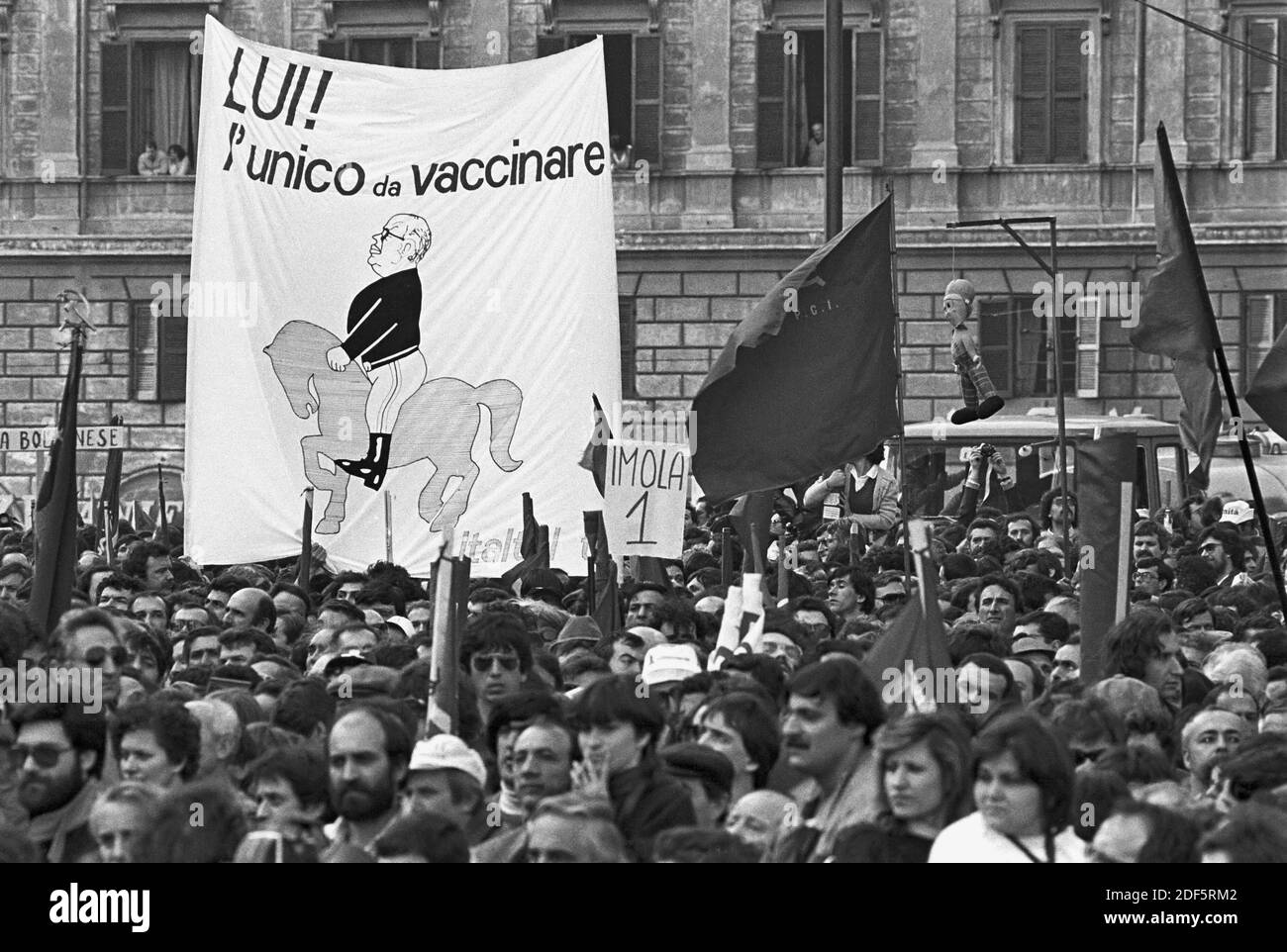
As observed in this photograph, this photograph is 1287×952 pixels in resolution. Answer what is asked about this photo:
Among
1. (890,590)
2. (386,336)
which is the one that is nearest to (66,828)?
(890,590)

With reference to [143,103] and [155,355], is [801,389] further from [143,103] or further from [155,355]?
[143,103]

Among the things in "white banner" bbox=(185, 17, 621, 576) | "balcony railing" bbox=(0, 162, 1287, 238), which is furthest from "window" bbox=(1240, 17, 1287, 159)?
"white banner" bbox=(185, 17, 621, 576)

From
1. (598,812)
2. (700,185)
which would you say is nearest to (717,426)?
(598,812)

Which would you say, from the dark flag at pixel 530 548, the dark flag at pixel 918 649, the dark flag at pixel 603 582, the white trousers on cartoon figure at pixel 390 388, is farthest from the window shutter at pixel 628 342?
the dark flag at pixel 918 649

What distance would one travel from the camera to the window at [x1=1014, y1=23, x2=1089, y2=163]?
31.3 m

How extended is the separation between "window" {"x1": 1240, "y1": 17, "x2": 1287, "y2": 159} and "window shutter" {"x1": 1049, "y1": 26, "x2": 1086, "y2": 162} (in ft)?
6.24

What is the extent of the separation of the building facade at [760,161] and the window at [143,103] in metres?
0.03

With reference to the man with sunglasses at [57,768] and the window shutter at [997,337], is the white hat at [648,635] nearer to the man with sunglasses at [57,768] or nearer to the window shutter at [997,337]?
the man with sunglasses at [57,768]

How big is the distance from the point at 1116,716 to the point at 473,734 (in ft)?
6.25

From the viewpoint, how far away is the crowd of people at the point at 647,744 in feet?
18.4

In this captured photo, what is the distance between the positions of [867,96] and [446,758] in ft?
84.6

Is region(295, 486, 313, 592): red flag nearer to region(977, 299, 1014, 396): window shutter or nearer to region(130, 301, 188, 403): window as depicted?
region(977, 299, 1014, 396): window shutter

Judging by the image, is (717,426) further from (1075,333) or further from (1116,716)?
(1075,333)

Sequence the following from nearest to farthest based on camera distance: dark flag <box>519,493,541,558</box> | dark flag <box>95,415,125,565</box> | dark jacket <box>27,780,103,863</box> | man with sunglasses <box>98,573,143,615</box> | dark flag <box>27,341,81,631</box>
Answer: dark jacket <box>27,780,103,863</box>
dark flag <box>27,341,81,631</box>
man with sunglasses <box>98,573,143,615</box>
dark flag <box>519,493,541,558</box>
dark flag <box>95,415,125,565</box>
